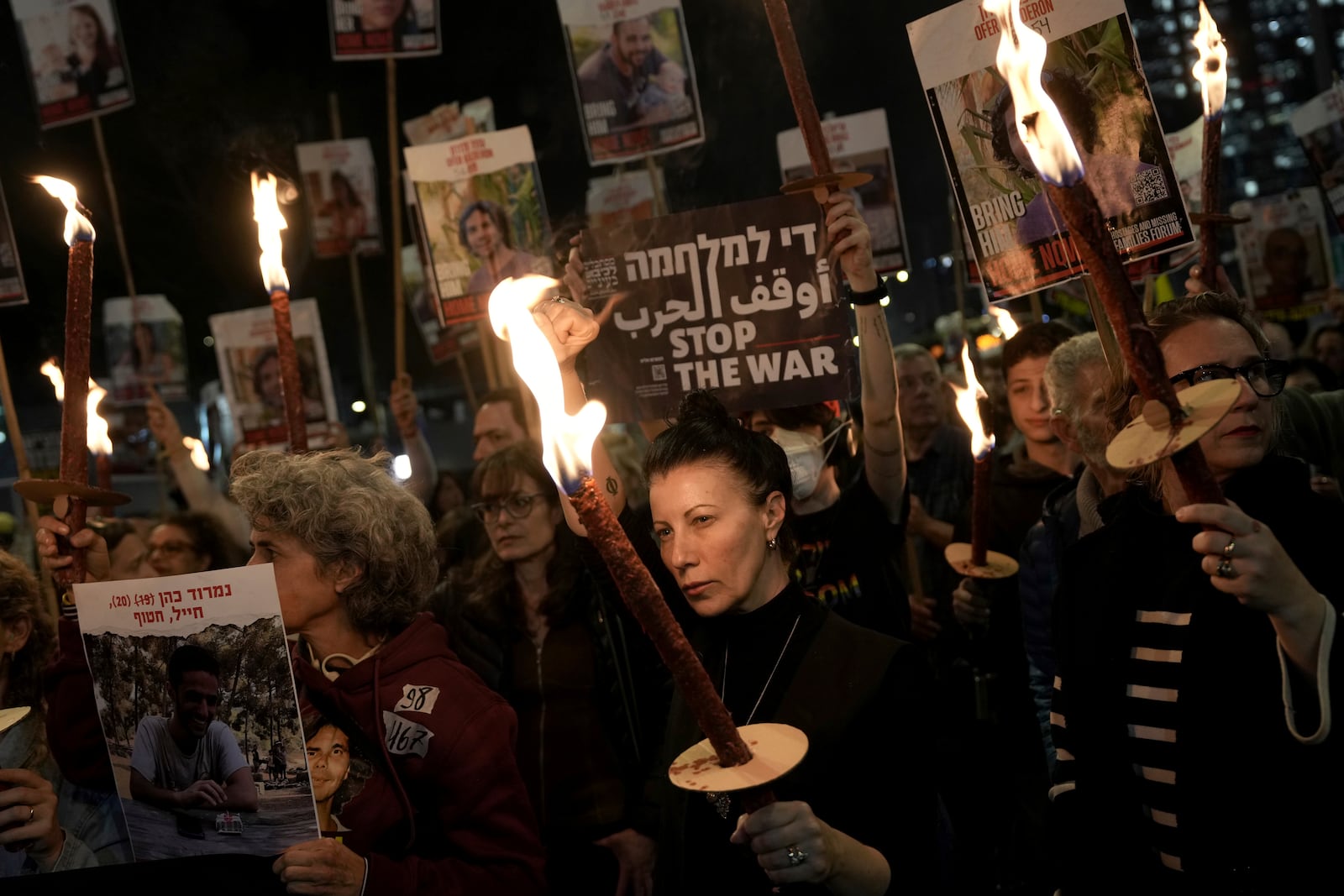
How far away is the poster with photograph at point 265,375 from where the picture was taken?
7258 millimetres

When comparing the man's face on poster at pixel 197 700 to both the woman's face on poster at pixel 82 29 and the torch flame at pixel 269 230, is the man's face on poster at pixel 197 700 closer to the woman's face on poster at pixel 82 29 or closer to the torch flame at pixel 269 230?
the torch flame at pixel 269 230

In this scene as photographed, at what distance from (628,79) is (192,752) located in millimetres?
5265

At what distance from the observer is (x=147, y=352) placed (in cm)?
812

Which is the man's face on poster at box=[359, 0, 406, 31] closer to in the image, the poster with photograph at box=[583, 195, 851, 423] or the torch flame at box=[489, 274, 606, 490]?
the poster with photograph at box=[583, 195, 851, 423]

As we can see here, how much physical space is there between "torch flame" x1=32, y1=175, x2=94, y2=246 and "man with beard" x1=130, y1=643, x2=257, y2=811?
1.12 metres

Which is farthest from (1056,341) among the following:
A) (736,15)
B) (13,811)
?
(736,15)

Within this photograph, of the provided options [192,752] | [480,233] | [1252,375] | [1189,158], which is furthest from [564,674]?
[1189,158]

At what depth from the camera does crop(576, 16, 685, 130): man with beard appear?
6406mm

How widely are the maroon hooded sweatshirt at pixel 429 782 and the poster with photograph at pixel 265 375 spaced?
503 cm

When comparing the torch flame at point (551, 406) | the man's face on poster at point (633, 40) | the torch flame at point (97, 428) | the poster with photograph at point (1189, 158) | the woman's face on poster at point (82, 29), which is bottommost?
the torch flame at point (551, 406)

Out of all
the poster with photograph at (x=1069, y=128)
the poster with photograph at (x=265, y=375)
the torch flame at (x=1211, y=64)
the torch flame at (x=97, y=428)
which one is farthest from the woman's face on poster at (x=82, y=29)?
the torch flame at (x=1211, y=64)

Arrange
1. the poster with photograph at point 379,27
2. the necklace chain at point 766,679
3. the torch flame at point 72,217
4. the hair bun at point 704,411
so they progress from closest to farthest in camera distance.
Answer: the necklace chain at point 766,679 → the torch flame at point 72,217 → the hair bun at point 704,411 → the poster with photograph at point 379,27

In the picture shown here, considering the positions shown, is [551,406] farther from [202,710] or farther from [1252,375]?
[1252,375]

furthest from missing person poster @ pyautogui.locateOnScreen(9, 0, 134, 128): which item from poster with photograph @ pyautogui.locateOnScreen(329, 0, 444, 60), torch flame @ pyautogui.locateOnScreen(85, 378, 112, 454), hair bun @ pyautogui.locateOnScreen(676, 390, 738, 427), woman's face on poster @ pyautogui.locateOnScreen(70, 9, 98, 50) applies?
hair bun @ pyautogui.locateOnScreen(676, 390, 738, 427)
